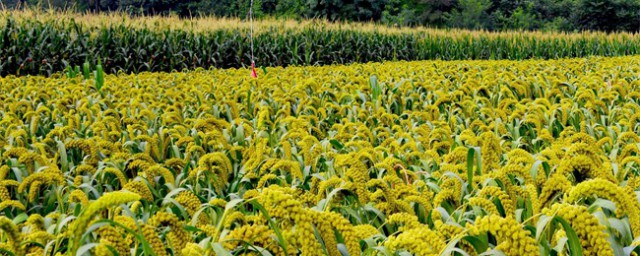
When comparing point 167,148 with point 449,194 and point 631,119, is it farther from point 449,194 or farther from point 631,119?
point 631,119

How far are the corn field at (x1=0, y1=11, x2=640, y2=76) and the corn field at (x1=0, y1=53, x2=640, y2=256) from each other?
289 inches

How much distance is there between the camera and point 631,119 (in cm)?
392

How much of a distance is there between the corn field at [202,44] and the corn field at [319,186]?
7.35 m

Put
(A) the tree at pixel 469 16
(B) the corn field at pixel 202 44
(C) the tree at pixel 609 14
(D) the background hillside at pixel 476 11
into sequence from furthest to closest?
(A) the tree at pixel 469 16
(C) the tree at pixel 609 14
(D) the background hillside at pixel 476 11
(B) the corn field at pixel 202 44

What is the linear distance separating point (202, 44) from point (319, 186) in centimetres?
1643

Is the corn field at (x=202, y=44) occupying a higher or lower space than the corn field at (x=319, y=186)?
lower

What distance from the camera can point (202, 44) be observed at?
18.4 m

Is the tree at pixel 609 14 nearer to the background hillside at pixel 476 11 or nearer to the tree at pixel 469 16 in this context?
the background hillside at pixel 476 11

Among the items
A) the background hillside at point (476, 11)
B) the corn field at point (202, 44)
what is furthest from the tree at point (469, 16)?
the corn field at point (202, 44)

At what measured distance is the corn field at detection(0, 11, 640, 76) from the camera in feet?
49.2

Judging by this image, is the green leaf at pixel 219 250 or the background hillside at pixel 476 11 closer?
the green leaf at pixel 219 250

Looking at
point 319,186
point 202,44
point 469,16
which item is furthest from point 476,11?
point 319,186

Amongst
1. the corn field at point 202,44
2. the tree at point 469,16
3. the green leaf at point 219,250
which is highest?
the green leaf at point 219,250

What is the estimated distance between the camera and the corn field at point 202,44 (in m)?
15.0
